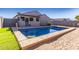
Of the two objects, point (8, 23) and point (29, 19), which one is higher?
point (29, 19)

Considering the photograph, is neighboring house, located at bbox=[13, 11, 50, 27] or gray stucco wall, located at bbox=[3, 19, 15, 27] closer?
gray stucco wall, located at bbox=[3, 19, 15, 27]

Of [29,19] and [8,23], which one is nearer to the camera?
[8,23]

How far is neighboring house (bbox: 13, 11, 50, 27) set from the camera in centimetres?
663

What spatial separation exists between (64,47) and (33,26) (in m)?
2.57

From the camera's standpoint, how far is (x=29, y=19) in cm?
727

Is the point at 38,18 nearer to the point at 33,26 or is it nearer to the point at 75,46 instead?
the point at 33,26

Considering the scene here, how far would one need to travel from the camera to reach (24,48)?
4871 millimetres

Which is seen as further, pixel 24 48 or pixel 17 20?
pixel 17 20

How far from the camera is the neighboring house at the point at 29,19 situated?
663 cm
